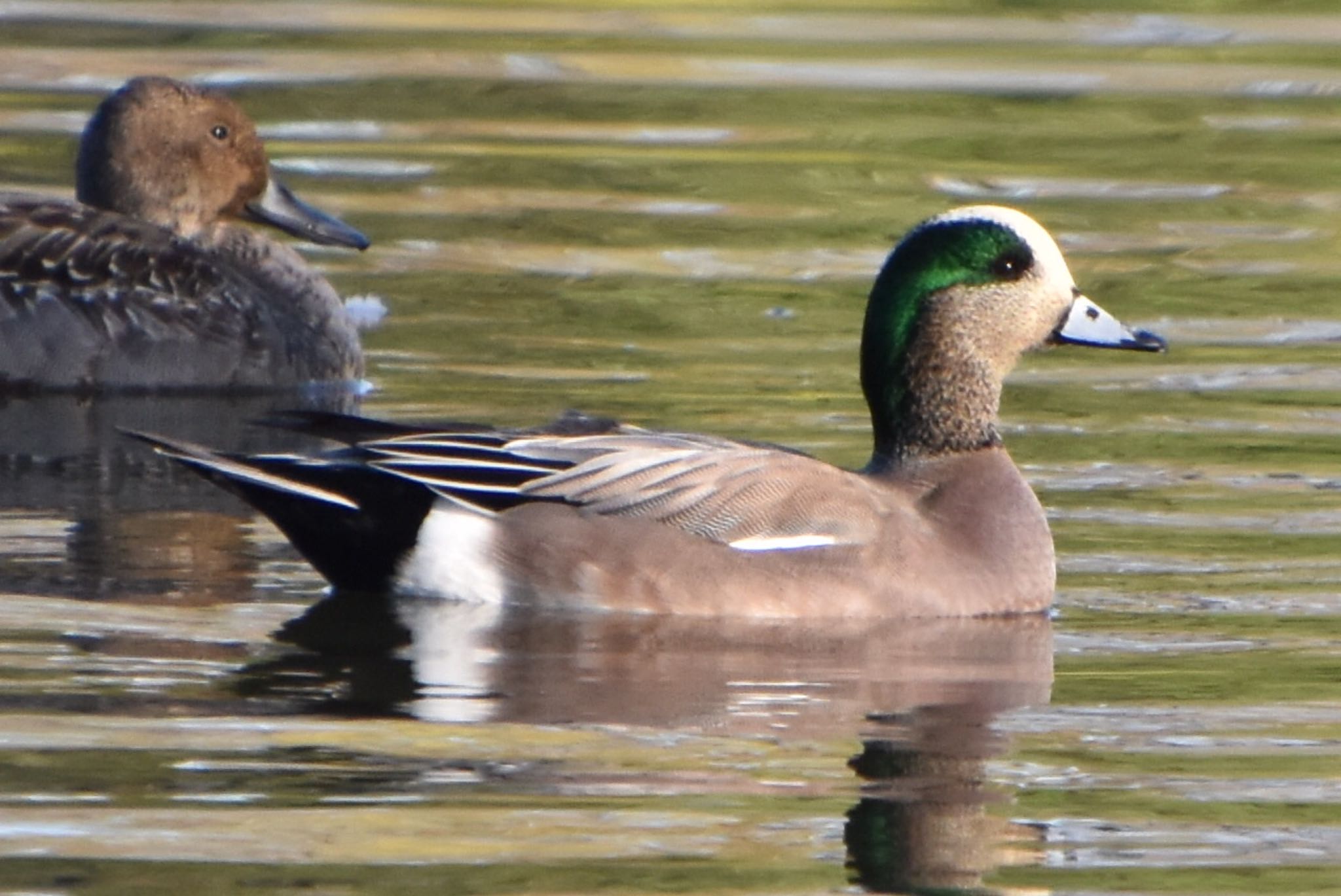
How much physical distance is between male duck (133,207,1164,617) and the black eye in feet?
0.31

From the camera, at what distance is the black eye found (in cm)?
702

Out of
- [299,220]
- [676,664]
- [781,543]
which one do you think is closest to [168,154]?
[299,220]

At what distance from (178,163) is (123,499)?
283 centimetres

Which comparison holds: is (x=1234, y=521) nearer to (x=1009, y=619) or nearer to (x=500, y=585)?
(x=1009, y=619)

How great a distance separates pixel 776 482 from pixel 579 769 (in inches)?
60.8

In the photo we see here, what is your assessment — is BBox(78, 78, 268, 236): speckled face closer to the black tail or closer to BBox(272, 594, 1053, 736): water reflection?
the black tail

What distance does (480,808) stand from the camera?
4941 mm

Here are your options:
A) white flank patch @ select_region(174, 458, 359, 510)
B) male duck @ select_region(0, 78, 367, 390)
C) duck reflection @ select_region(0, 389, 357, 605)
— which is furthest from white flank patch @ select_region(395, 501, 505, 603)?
male duck @ select_region(0, 78, 367, 390)

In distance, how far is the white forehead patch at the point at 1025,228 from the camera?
7.00m

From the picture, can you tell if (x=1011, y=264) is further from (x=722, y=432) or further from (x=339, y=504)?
(x=339, y=504)

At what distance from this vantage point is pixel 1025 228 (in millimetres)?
7027

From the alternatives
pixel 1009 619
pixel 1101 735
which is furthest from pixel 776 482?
pixel 1101 735

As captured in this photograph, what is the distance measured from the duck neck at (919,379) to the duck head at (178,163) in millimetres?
3713

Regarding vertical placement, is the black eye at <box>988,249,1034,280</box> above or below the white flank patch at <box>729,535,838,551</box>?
above
